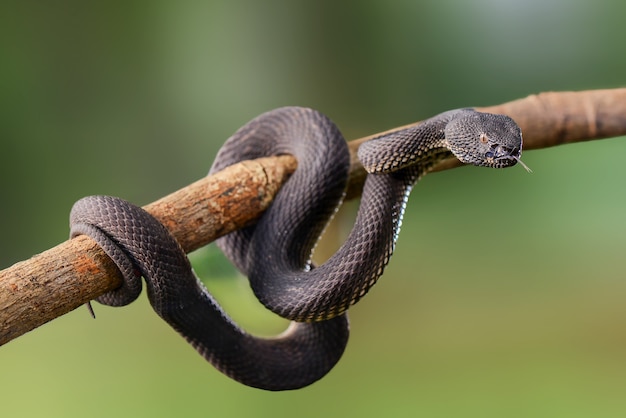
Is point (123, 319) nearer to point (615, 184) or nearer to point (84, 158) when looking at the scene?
point (84, 158)

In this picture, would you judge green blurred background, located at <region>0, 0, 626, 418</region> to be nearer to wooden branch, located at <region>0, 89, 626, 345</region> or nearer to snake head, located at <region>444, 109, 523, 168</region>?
wooden branch, located at <region>0, 89, 626, 345</region>

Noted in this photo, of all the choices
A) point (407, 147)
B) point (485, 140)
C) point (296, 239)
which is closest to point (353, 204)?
point (296, 239)

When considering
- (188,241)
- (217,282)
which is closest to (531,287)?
(217,282)

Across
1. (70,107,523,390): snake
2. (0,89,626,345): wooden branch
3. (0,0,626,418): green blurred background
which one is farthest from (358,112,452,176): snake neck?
(0,0,626,418): green blurred background

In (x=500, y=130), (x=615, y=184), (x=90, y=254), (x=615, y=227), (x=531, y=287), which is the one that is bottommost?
(x=531, y=287)

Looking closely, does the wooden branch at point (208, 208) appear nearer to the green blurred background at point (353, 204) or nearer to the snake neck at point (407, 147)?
the snake neck at point (407, 147)

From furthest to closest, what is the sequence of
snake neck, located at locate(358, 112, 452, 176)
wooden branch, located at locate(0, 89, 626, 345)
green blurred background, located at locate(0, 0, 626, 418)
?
1. green blurred background, located at locate(0, 0, 626, 418)
2. snake neck, located at locate(358, 112, 452, 176)
3. wooden branch, located at locate(0, 89, 626, 345)

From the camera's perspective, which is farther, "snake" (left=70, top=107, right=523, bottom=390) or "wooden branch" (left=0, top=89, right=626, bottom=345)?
"snake" (left=70, top=107, right=523, bottom=390)
